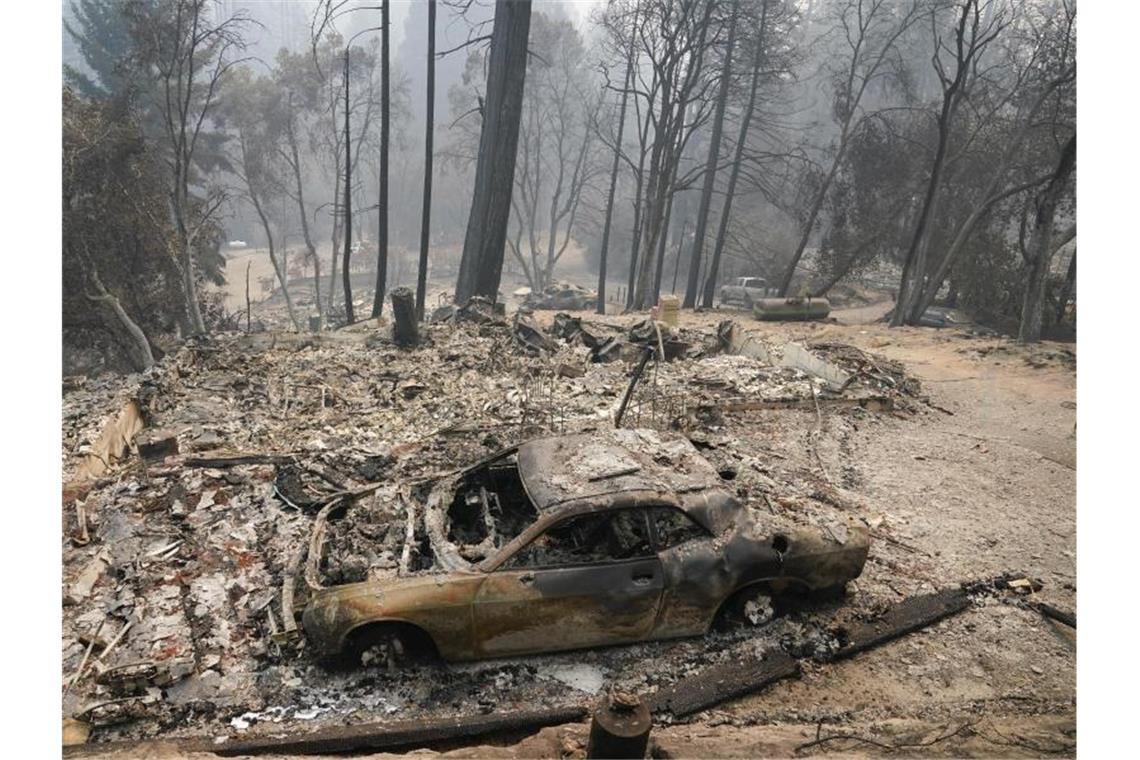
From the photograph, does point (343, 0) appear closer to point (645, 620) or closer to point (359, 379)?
point (359, 379)

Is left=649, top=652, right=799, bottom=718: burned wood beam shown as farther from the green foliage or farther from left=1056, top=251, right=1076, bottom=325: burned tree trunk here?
the green foliage

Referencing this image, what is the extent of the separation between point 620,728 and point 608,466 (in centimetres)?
212

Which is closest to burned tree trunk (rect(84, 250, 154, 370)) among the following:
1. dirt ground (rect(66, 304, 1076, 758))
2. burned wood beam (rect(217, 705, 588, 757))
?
burned wood beam (rect(217, 705, 588, 757))

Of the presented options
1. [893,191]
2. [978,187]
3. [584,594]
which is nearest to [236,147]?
[893,191]

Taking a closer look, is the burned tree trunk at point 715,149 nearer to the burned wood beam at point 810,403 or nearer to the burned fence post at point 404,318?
the burned fence post at point 404,318

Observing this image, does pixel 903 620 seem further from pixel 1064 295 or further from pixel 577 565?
pixel 1064 295

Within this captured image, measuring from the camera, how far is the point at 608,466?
4648 millimetres

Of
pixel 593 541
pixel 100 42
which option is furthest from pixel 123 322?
pixel 100 42

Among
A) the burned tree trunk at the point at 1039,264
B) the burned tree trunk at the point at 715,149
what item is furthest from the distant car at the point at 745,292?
the burned tree trunk at the point at 1039,264

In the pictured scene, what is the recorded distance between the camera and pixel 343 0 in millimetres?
17203

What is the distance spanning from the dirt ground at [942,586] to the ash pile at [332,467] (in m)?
0.35

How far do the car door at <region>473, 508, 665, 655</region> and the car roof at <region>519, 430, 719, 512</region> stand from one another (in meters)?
0.22

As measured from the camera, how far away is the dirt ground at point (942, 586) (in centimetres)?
361

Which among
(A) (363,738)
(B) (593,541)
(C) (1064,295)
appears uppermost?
(C) (1064,295)
